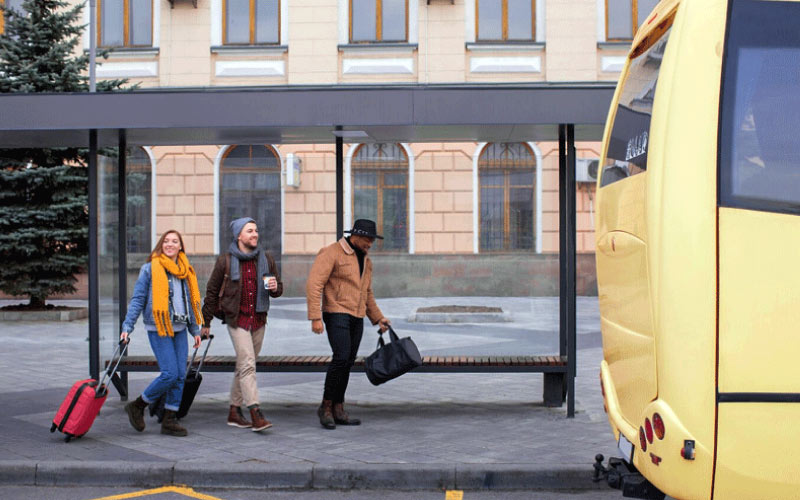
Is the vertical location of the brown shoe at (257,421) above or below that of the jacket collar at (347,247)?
below

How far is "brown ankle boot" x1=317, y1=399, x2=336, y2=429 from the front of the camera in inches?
305

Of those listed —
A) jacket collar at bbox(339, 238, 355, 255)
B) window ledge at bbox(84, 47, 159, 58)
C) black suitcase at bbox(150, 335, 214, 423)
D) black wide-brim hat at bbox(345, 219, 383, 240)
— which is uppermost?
window ledge at bbox(84, 47, 159, 58)

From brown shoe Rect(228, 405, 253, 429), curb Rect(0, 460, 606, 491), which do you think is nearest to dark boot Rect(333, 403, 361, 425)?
brown shoe Rect(228, 405, 253, 429)

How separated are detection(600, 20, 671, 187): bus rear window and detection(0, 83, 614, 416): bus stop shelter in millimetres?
2045

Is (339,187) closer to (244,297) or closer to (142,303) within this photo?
(244,297)

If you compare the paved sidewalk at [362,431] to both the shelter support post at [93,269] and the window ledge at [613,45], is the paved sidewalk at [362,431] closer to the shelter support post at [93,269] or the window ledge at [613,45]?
the shelter support post at [93,269]

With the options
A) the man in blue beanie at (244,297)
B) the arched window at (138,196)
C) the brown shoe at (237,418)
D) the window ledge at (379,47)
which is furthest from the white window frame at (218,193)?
the window ledge at (379,47)

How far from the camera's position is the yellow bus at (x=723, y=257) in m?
3.77

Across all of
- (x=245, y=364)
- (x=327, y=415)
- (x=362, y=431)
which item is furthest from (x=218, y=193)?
(x=362, y=431)

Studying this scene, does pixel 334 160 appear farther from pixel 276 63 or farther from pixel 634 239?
pixel 276 63

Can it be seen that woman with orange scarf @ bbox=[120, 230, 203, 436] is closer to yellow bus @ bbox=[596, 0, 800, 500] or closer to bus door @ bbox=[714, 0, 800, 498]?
yellow bus @ bbox=[596, 0, 800, 500]

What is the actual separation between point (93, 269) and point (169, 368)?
66.8 inches

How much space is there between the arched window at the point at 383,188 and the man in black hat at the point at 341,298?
1.37 meters

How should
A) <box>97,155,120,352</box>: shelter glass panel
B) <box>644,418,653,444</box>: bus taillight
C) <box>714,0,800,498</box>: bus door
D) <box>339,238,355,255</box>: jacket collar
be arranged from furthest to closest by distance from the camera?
1. <box>97,155,120,352</box>: shelter glass panel
2. <box>339,238,355,255</box>: jacket collar
3. <box>644,418,653,444</box>: bus taillight
4. <box>714,0,800,498</box>: bus door
